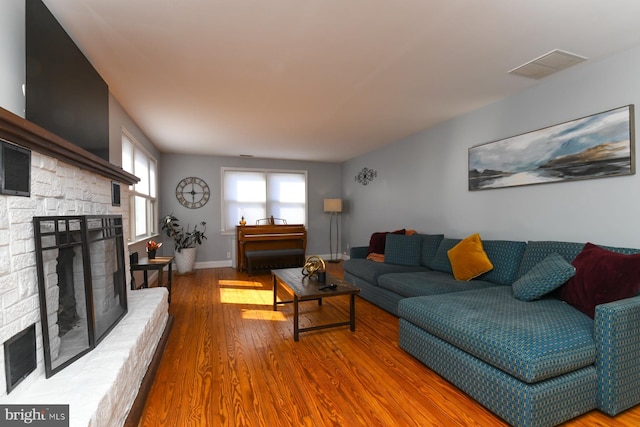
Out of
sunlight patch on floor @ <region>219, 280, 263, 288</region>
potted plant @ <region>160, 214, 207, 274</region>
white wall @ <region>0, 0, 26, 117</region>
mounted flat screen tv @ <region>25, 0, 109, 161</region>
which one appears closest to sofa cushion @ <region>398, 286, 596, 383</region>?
mounted flat screen tv @ <region>25, 0, 109, 161</region>

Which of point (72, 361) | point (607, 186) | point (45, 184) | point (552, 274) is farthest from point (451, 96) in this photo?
point (72, 361)

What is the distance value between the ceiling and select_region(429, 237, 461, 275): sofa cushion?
161cm

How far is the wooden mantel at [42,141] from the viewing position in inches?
43.8

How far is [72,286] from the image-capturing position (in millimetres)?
1649

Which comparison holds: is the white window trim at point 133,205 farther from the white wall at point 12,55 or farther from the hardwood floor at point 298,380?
the white wall at point 12,55

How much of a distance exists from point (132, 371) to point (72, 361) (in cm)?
31

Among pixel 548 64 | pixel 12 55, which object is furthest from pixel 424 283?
pixel 12 55

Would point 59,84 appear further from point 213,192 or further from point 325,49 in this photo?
point 213,192

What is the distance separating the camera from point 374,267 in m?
3.78

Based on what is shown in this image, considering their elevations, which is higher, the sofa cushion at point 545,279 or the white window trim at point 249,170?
the white window trim at point 249,170

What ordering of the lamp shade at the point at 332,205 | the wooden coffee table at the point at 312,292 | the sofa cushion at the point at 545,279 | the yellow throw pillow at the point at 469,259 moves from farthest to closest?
the lamp shade at the point at 332,205
the yellow throw pillow at the point at 469,259
the wooden coffee table at the point at 312,292
the sofa cushion at the point at 545,279

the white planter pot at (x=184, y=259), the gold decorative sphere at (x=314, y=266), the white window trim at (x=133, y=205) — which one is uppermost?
the white window trim at (x=133, y=205)

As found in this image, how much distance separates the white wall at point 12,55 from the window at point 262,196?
4.75 m

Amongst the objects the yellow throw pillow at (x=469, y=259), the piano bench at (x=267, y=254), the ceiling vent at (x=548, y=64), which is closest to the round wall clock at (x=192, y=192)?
the piano bench at (x=267, y=254)
